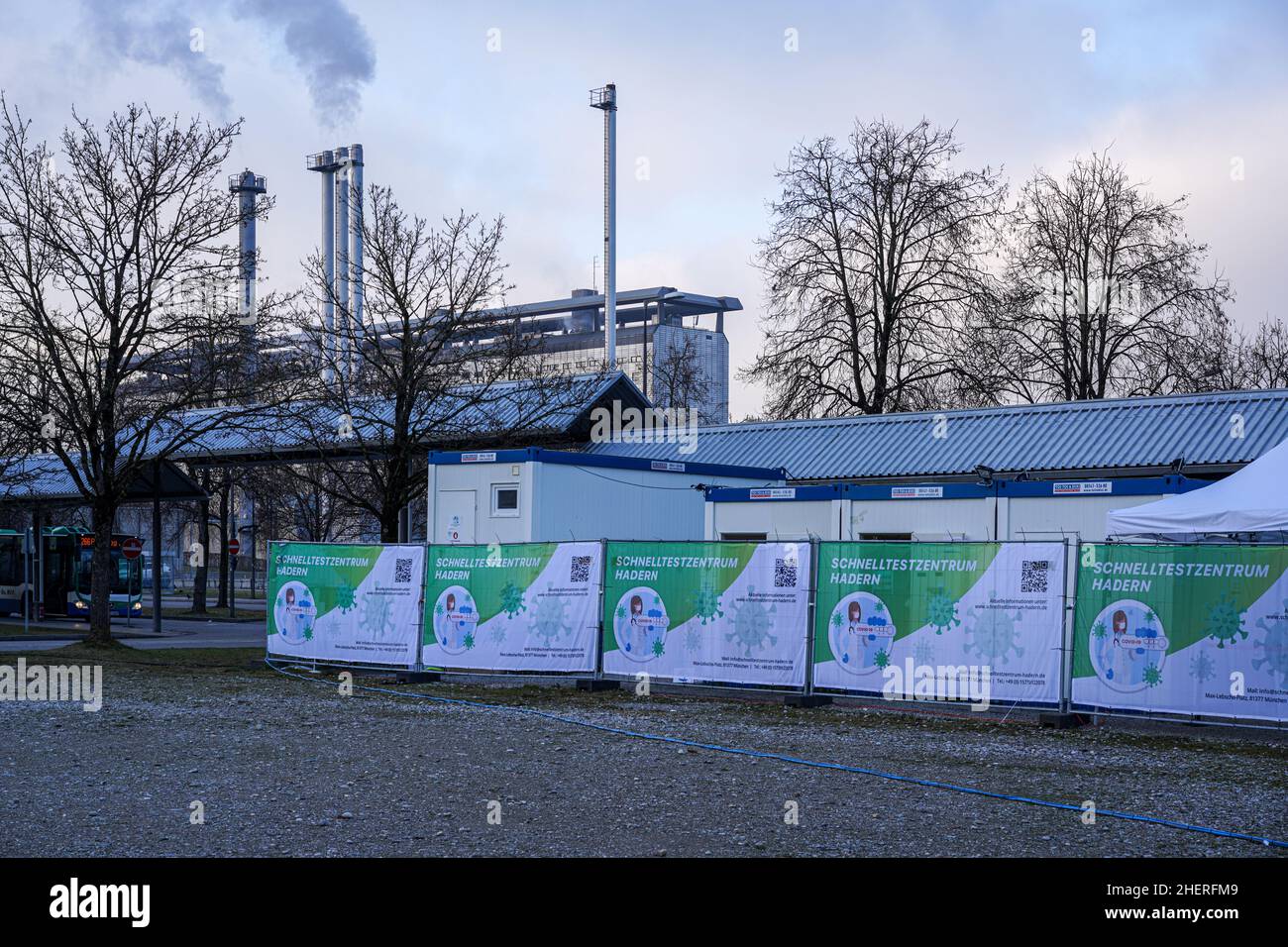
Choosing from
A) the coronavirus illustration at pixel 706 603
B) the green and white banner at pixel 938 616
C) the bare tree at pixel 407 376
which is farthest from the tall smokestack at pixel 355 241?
the green and white banner at pixel 938 616

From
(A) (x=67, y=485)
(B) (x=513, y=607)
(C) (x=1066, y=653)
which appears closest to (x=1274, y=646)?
(C) (x=1066, y=653)

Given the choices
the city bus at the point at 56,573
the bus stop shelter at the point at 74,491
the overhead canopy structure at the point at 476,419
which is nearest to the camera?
the overhead canopy structure at the point at 476,419

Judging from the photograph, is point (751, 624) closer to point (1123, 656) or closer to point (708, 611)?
point (708, 611)

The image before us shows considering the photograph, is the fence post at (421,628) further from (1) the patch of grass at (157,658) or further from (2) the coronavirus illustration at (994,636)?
(2) the coronavirus illustration at (994,636)

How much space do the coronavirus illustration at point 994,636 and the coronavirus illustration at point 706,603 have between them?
3384mm

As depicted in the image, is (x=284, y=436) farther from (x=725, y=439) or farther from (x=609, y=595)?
(x=609, y=595)

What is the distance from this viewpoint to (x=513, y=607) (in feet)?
66.8

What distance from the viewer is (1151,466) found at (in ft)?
→ 94.2

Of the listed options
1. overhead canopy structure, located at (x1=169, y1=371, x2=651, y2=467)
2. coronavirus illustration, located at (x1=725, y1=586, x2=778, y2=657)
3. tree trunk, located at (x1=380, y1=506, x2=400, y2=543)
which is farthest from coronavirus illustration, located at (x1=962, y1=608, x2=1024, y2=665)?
tree trunk, located at (x1=380, y1=506, x2=400, y2=543)

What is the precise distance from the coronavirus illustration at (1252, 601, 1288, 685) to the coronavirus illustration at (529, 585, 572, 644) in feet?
29.3

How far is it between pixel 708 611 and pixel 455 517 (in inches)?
331

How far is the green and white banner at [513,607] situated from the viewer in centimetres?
1972
